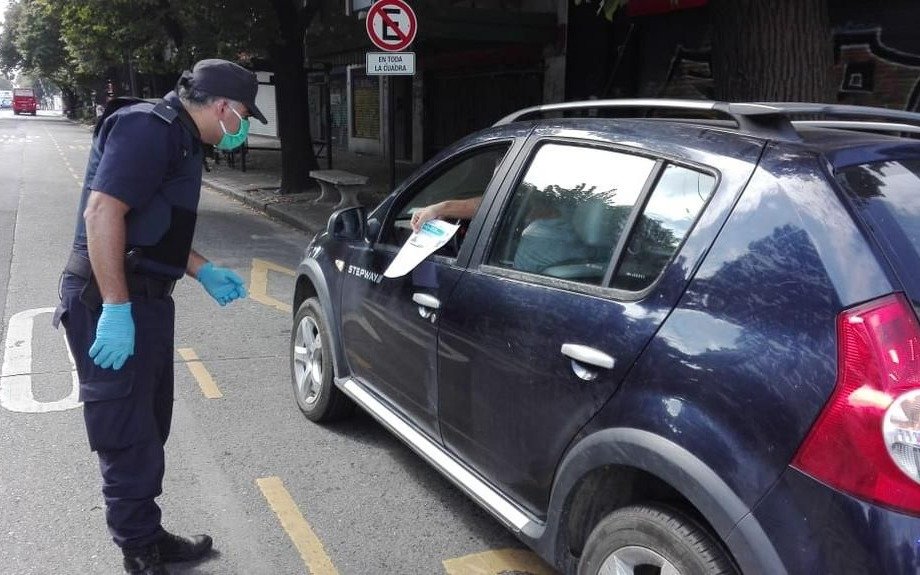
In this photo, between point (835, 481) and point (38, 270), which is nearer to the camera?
point (835, 481)

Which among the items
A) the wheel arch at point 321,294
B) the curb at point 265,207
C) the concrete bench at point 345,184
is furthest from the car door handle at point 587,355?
the concrete bench at point 345,184

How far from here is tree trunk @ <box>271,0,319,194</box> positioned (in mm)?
14148

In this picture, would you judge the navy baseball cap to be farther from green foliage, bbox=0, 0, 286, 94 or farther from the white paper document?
green foliage, bbox=0, 0, 286, 94

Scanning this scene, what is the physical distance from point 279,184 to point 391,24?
775 centimetres

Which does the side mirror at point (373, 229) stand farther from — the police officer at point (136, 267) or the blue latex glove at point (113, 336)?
the blue latex glove at point (113, 336)

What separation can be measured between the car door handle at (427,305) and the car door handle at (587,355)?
2.64ft

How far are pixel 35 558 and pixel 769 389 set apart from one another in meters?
2.84

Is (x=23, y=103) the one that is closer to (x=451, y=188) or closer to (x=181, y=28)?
Answer: (x=181, y=28)

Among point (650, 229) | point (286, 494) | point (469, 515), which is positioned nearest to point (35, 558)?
point (286, 494)

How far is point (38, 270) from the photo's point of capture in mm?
8133

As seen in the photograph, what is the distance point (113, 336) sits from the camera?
100 inches

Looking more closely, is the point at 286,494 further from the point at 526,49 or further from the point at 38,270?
the point at 526,49

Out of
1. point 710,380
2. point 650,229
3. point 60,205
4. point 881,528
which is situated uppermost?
point 650,229

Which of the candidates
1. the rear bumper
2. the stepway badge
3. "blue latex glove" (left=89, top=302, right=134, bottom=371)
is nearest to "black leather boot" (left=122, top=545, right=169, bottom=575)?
"blue latex glove" (left=89, top=302, right=134, bottom=371)
